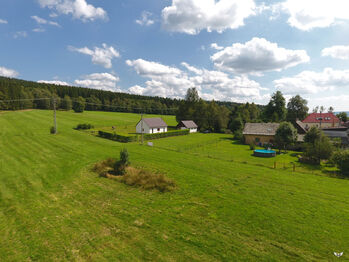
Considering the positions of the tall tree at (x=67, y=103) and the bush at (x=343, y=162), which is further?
the tall tree at (x=67, y=103)

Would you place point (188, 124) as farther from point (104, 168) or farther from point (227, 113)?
point (104, 168)

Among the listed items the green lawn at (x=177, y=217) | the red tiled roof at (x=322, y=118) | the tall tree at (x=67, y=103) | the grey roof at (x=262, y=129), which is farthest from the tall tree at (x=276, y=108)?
the tall tree at (x=67, y=103)

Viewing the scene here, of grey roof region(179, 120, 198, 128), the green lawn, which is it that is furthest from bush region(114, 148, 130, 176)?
grey roof region(179, 120, 198, 128)

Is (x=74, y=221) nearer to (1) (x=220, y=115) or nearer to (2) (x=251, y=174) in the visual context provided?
(2) (x=251, y=174)

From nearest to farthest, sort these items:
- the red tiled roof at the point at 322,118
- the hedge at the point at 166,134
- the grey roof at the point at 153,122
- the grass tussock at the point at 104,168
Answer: the grass tussock at the point at 104,168, the hedge at the point at 166,134, the grey roof at the point at 153,122, the red tiled roof at the point at 322,118

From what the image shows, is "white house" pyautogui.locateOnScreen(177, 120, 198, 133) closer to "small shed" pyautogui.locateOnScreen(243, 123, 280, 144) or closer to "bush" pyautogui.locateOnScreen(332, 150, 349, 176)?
"small shed" pyautogui.locateOnScreen(243, 123, 280, 144)

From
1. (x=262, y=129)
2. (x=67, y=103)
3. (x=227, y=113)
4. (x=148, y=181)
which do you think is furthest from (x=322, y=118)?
(x=67, y=103)

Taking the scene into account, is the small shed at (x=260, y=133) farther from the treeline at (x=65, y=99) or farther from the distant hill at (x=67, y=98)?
the treeline at (x=65, y=99)

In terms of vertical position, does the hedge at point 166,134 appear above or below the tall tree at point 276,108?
below
